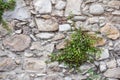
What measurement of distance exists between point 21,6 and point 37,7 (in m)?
0.15

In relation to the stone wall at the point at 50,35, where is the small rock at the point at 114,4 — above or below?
above

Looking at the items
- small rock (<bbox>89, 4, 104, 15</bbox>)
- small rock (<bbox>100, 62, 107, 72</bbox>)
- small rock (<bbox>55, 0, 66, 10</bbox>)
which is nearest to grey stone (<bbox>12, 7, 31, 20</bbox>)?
small rock (<bbox>55, 0, 66, 10</bbox>)

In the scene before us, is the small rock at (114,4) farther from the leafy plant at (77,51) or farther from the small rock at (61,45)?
the small rock at (61,45)

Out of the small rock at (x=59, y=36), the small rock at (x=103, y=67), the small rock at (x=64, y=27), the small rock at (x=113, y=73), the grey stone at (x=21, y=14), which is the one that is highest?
the grey stone at (x=21, y=14)

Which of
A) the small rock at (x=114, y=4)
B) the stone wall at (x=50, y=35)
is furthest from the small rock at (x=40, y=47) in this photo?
the small rock at (x=114, y=4)

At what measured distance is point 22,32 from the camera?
264 centimetres

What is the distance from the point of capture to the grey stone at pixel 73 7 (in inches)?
101

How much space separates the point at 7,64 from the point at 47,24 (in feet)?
1.68

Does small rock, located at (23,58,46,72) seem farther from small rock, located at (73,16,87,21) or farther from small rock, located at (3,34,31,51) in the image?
small rock, located at (73,16,87,21)

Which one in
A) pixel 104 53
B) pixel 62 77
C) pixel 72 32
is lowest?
pixel 62 77

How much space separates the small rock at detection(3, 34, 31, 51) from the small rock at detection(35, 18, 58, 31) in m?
0.16

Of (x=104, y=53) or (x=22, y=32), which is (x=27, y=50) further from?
(x=104, y=53)

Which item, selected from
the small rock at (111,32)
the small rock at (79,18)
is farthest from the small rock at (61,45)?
the small rock at (111,32)

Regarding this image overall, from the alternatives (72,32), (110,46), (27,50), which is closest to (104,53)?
(110,46)
